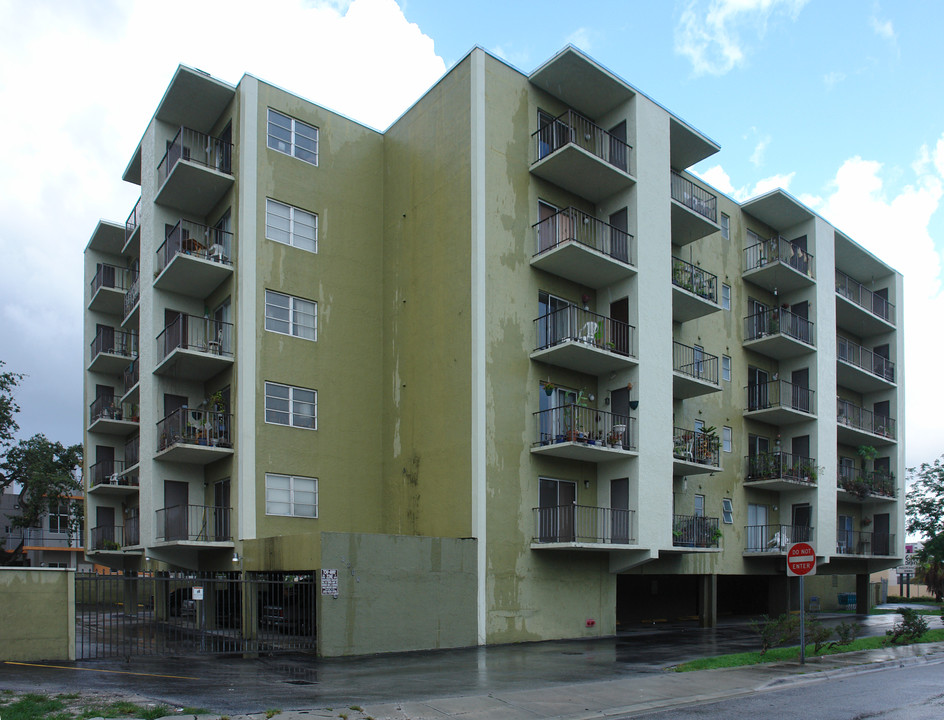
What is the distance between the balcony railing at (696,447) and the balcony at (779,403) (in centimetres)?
520

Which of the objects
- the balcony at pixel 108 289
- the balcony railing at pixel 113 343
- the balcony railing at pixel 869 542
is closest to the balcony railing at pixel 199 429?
the balcony railing at pixel 113 343

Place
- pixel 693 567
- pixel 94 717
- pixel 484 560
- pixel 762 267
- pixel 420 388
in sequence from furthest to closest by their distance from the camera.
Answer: pixel 762 267
pixel 693 567
pixel 420 388
pixel 484 560
pixel 94 717

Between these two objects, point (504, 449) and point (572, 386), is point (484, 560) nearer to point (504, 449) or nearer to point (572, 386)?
point (504, 449)

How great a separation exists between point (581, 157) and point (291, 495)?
44.1 ft

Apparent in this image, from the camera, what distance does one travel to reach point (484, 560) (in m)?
21.8

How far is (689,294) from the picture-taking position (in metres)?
27.6

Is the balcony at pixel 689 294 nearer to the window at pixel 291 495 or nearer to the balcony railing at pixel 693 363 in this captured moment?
the balcony railing at pixel 693 363

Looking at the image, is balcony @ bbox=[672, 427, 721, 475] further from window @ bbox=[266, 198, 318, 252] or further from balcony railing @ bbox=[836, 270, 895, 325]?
balcony railing @ bbox=[836, 270, 895, 325]

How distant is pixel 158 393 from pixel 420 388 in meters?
8.96

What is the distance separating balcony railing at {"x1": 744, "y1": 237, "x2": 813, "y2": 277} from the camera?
34.5m

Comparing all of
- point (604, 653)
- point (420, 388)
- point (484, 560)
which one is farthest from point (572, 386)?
point (604, 653)

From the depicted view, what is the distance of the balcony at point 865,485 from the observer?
120 ft

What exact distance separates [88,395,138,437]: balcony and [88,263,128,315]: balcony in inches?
172

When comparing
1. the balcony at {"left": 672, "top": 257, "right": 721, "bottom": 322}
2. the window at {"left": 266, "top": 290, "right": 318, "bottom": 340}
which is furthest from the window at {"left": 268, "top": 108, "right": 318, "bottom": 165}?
the balcony at {"left": 672, "top": 257, "right": 721, "bottom": 322}
